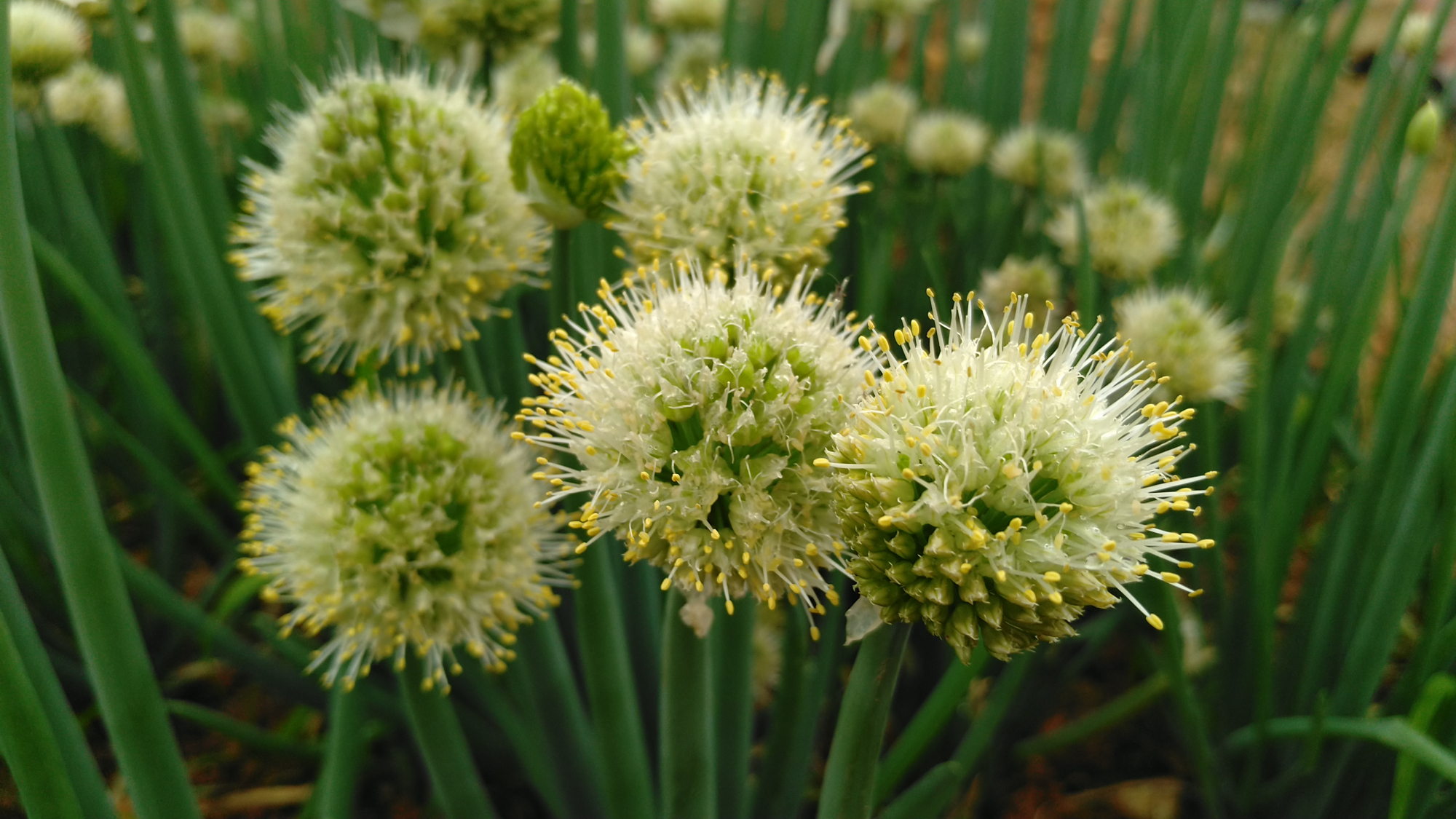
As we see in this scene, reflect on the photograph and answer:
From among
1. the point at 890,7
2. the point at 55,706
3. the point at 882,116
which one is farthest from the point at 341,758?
the point at 890,7

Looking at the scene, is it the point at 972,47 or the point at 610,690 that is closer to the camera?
the point at 610,690

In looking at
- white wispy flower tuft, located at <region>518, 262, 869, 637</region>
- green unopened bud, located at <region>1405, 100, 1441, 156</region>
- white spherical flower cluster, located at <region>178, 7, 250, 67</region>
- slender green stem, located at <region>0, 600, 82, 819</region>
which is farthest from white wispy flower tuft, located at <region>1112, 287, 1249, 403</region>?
white spherical flower cluster, located at <region>178, 7, 250, 67</region>

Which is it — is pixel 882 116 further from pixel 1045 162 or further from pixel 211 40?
pixel 211 40

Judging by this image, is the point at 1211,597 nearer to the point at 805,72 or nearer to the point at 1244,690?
the point at 1244,690

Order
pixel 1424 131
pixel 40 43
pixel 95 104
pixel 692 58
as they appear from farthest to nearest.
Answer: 1. pixel 692 58
2. pixel 95 104
3. pixel 40 43
4. pixel 1424 131

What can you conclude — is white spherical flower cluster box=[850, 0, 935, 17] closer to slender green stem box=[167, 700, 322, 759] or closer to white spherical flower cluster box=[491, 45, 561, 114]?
white spherical flower cluster box=[491, 45, 561, 114]

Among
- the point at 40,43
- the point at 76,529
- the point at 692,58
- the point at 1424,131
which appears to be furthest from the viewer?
the point at 692,58
